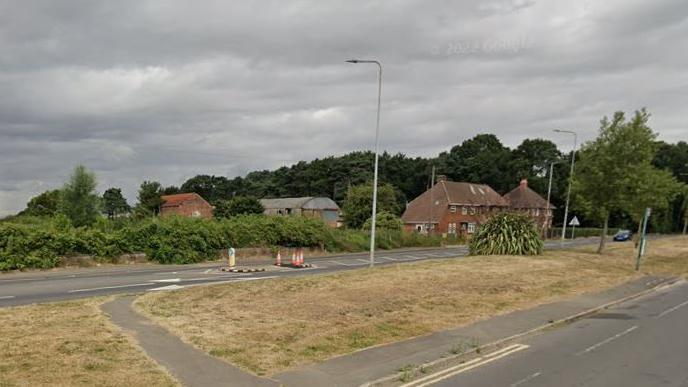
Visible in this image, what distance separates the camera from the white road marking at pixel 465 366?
308 inches

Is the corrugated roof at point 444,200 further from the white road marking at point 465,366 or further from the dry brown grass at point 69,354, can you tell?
the dry brown grass at point 69,354

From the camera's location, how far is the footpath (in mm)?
7496

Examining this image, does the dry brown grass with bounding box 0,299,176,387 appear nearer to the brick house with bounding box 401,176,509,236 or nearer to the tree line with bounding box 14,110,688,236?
the tree line with bounding box 14,110,688,236

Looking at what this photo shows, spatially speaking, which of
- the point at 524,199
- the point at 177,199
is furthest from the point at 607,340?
Answer: the point at 177,199

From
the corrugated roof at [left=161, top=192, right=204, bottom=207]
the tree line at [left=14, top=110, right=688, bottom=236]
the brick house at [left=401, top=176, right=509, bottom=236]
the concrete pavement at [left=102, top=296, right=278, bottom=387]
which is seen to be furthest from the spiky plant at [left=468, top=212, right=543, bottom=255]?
the corrugated roof at [left=161, top=192, right=204, bottom=207]

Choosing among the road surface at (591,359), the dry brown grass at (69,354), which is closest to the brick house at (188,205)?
the dry brown grass at (69,354)

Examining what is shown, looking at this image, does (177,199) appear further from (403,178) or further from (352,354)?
(352,354)

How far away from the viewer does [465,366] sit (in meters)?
8.71

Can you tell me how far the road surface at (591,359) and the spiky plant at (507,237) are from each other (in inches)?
613

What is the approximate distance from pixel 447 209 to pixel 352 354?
224ft

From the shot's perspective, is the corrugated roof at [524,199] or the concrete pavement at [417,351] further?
the corrugated roof at [524,199]

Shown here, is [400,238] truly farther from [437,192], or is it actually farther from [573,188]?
[437,192]

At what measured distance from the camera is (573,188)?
108ft

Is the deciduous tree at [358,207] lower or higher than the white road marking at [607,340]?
higher
